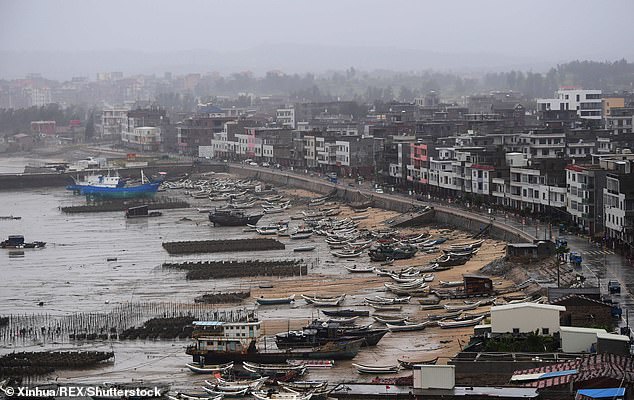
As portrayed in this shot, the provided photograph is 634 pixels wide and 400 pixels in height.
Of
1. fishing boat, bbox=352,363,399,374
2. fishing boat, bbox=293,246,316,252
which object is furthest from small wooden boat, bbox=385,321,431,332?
fishing boat, bbox=293,246,316,252

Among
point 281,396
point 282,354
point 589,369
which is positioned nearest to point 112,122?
point 282,354

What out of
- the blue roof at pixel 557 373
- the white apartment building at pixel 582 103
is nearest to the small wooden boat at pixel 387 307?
the blue roof at pixel 557 373

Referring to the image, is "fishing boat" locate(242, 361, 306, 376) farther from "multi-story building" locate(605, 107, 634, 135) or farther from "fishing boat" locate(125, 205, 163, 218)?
"multi-story building" locate(605, 107, 634, 135)

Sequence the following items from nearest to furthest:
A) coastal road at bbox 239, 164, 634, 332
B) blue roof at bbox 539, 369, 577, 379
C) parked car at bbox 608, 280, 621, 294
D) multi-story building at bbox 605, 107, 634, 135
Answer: blue roof at bbox 539, 369, 577, 379, parked car at bbox 608, 280, 621, 294, coastal road at bbox 239, 164, 634, 332, multi-story building at bbox 605, 107, 634, 135

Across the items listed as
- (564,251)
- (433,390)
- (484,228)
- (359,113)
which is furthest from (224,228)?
(359,113)

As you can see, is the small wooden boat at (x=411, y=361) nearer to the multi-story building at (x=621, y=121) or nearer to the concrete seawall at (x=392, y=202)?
the concrete seawall at (x=392, y=202)

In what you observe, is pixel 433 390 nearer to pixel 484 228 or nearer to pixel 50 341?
pixel 50 341

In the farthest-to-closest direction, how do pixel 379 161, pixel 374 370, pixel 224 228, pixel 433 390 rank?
pixel 379 161
pixel 224 228
pixel 374 370
pixel 433 390

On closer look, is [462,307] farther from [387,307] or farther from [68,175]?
[68,175]
